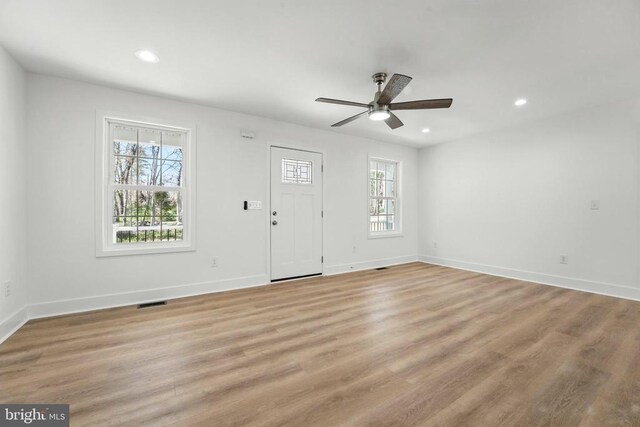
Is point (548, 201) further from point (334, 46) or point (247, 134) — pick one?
point (247, 134)

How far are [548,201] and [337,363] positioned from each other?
4292 mm

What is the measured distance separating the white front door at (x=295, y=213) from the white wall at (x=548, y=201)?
280 centimetres

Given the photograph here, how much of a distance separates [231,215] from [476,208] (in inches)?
175

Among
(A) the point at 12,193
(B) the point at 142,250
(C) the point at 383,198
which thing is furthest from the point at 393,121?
(A) the point at 12,193

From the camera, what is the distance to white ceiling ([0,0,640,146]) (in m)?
1.96

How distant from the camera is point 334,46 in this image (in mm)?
2400

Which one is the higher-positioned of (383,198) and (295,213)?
(383,198)

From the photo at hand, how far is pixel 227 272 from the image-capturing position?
393 cm

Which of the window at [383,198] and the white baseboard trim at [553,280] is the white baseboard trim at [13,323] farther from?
the white baseboard trim at [553,280]

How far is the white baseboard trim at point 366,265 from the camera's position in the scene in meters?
4.89

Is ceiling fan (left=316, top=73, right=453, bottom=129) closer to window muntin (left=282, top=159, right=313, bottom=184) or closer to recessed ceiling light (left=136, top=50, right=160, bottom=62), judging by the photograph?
recessed ceiling light (left=136, top=50, right=160, bottom=62)

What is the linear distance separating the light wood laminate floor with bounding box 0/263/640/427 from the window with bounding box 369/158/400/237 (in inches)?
96.8

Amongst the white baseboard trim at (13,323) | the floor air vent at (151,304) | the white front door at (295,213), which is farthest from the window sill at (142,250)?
the white front door at (295,213)

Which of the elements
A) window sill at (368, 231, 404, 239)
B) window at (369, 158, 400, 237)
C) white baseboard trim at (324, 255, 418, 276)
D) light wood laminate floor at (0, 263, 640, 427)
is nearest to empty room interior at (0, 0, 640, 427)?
light wood laminate floor at (0, 263, 640, 427)
